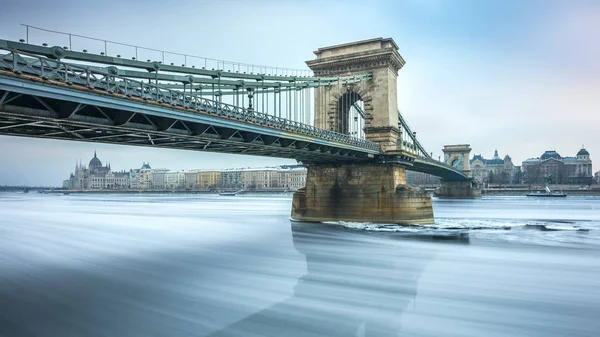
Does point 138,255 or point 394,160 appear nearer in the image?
point 138,255

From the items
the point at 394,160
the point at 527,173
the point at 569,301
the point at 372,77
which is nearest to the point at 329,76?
the point at 372,77

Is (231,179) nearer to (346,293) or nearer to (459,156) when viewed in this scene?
(459,156)

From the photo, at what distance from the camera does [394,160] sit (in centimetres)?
3042

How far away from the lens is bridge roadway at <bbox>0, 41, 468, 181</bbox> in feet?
36.3

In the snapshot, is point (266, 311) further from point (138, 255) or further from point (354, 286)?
point (138, 255)

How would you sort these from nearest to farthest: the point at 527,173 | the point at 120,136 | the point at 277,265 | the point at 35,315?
the point at 35,315 < the point at 120,136 < the point at 277,265 < the point at 527,173

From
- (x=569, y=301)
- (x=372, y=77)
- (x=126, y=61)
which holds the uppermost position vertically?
(x=372, y=77)

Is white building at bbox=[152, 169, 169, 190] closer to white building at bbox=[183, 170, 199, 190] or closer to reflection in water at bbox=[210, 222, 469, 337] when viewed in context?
white building at bbox=[183, 170, 199, 190]

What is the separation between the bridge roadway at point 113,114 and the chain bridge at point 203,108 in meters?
0.03

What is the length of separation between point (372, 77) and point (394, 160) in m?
6.54

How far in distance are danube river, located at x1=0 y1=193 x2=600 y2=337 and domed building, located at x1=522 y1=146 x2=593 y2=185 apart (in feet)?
357

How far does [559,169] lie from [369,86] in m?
113

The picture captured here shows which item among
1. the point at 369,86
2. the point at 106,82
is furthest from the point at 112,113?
the point at 369,86

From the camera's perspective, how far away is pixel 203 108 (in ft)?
53.3
